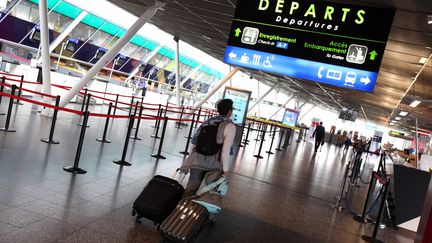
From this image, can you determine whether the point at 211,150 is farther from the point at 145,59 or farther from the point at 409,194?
the point at 145,59

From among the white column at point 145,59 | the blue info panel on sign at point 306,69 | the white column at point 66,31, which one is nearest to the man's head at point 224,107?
the blue info panel on sign at point 306,69

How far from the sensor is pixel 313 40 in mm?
7262

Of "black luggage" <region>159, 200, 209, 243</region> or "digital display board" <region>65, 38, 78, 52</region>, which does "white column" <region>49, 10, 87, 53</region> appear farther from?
"black luggage" <region>159, 200, 209, 243</region>

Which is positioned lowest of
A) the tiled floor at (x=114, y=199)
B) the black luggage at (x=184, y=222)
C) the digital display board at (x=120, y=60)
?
the tiled floor at (x=114, y=199)

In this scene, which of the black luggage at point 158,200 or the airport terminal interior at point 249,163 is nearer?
the black luggage at point 158,200

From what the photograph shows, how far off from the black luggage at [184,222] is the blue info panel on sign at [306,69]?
378cm

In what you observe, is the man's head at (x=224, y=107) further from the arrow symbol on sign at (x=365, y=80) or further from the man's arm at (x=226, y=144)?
the arrow symbol on sign at (x=365, y=80)

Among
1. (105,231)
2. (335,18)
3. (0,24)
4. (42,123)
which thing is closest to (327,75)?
(335,18)

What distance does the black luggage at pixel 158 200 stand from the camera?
15.8 feet

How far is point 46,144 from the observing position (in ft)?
29.3

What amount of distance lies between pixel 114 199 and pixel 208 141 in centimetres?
196

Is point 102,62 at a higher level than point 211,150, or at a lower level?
higher

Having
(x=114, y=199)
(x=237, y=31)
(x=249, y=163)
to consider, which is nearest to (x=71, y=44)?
(x=249, y=163)

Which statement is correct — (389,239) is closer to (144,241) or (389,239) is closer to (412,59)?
(144,241)
